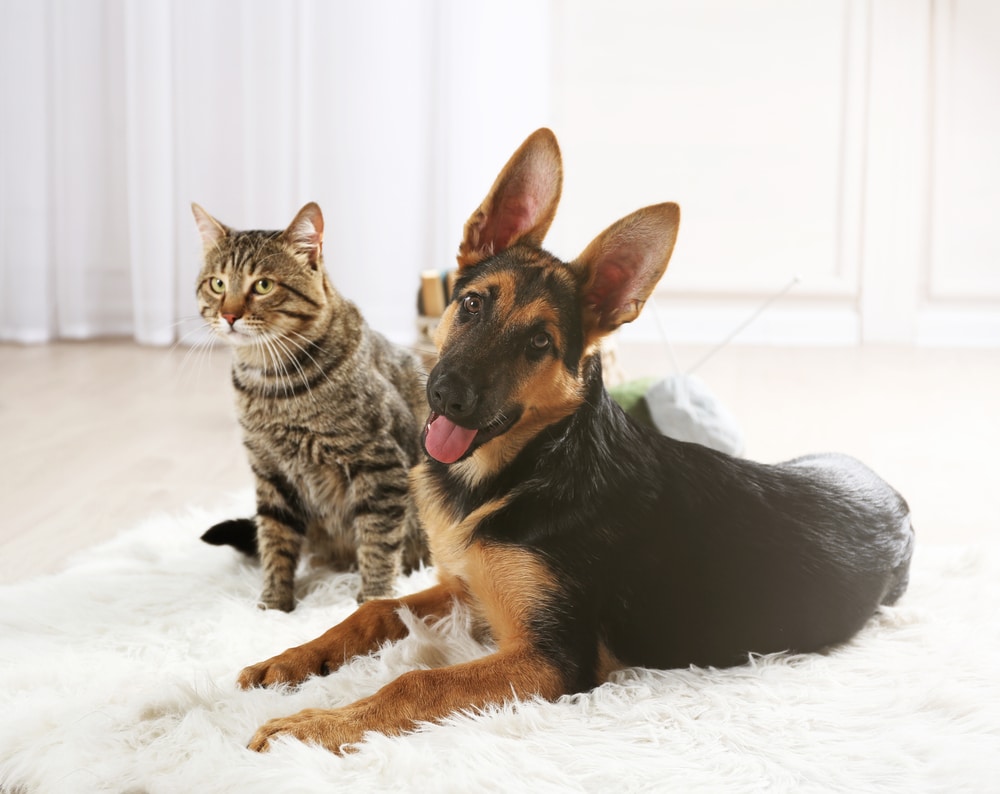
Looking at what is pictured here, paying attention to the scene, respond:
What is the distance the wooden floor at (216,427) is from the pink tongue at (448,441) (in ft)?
4.58

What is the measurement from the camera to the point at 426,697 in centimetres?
165

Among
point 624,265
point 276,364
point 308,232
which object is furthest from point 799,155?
point 624,265

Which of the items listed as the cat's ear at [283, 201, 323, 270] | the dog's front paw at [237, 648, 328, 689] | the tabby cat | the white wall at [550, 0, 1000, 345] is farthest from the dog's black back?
the white wall at [550, 0, 1000, 345]

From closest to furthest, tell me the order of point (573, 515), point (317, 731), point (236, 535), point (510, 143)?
1. point (317, 731)
2. point (573, 515)
3. point (236, 535)
4. point (510, 143)

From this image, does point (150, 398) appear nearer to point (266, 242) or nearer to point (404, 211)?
point (404, 211)

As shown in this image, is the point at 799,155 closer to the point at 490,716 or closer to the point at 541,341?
the point at 541,341

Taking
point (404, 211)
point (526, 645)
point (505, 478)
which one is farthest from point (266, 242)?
point (404, 211)

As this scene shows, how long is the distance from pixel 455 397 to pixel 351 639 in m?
0.56

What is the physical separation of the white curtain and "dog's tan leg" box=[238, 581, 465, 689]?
13.9ft

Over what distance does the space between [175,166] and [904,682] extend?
556 centimetres

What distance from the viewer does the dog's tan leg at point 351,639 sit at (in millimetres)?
1850

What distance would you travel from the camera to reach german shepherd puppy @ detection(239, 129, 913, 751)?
1.75 meters

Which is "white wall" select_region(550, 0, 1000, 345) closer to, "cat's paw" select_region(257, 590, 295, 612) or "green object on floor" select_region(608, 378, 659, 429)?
"green object on floor" select_region(608, 378, 659, 429)

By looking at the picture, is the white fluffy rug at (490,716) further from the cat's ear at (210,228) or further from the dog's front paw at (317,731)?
the cat's ear at (210,228)
